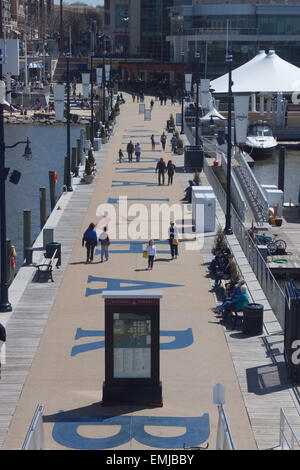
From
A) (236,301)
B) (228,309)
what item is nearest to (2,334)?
(228,309)

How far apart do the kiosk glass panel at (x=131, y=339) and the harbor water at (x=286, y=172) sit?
36043 millimetres

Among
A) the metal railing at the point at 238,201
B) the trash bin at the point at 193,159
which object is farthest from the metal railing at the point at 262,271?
the trash bin at the point at 193,159

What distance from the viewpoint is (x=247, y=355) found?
21.2 metres

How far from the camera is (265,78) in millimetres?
65625

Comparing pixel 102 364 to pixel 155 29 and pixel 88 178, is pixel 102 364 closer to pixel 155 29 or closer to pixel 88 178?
pixel 88 178

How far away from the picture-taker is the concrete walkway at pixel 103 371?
1669 cm

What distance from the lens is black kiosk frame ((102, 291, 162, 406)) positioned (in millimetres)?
17688

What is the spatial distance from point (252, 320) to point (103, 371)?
4.36 meters

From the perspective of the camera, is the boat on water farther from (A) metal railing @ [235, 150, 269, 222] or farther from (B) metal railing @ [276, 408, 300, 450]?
(B) metal railing @ [276, 408, 300, 450]

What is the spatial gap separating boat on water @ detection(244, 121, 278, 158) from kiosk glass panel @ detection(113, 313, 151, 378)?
54518 millimetres

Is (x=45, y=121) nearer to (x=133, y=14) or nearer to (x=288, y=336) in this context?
(x=133, y=14)

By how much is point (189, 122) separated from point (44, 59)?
63.5m
